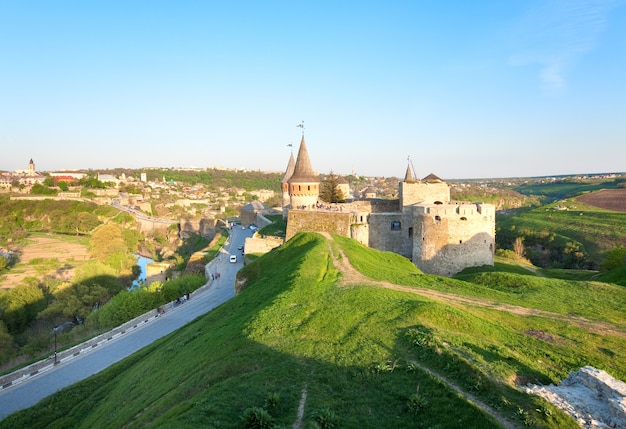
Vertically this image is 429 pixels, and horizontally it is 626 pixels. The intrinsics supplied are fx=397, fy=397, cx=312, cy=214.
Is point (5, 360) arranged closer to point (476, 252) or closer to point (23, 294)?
point (23, 294)

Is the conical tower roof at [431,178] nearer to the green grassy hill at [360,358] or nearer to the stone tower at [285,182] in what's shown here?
the stone tower at [285,182]

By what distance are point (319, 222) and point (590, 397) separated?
1995 centimetres

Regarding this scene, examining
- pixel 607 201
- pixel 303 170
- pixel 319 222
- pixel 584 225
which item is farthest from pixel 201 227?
pixel 607 201

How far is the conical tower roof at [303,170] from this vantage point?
30.8 meters

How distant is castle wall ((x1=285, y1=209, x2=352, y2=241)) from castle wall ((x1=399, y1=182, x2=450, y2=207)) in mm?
4859

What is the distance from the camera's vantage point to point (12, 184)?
128 metres

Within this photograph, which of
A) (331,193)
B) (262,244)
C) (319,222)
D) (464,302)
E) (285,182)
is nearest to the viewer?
(464,302)

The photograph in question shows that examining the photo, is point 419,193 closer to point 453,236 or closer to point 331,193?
point 453,236

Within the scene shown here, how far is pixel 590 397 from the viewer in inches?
272

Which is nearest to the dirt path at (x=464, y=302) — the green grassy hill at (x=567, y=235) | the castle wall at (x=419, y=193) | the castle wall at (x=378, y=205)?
the castle wall at (x=419, y=193)

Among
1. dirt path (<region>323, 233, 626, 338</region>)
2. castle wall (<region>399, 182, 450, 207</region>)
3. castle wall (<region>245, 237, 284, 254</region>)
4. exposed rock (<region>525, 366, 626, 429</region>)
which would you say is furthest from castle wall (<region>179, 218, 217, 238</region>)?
exposed rock (<region>525, 366, 626, 429</region>)

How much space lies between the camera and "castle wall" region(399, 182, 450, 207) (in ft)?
91.2

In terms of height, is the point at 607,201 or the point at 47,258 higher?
the point at 607,201

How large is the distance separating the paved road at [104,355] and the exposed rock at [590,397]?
55.8 feet
